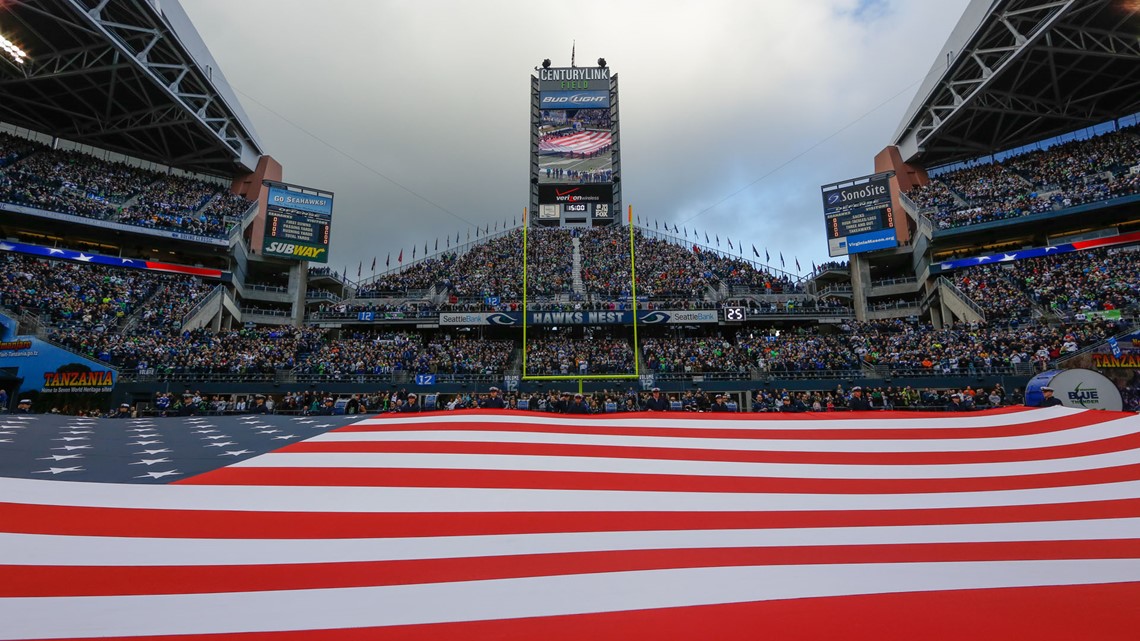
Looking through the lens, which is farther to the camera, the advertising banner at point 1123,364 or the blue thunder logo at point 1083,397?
the advertising banner at point 1123,364

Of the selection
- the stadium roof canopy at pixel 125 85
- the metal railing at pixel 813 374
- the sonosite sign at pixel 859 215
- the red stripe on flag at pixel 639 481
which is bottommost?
the red stripe on flag at pixel 639 481

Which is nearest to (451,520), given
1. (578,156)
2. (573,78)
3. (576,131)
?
(578,156)

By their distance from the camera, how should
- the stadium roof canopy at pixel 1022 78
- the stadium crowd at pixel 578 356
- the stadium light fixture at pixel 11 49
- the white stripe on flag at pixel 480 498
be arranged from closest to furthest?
the white stripe on flag at pixel 480 498, the stadium crowd at pixel 578 356, the stadium light fixture at pixel 11 49, the stadium roof canopy at pixel 1022 78

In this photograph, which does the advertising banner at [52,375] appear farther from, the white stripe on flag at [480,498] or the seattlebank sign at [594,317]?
the white stripe on flag at [480,498]

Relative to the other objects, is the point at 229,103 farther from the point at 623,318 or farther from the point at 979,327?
the point at 979,327

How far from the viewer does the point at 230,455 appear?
649cm

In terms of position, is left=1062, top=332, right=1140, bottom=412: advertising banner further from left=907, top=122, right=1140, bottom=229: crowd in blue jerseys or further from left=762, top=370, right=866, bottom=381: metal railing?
left=907, top=122, right=1140, bottom=229: crowd in blue jerseys

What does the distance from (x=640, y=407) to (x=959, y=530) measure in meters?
16.1

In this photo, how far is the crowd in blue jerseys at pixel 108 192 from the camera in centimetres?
3406

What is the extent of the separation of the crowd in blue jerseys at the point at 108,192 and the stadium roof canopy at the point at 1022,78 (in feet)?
192

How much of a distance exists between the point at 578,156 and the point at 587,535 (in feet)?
182

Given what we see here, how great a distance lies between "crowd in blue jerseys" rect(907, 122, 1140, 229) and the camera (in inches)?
1339

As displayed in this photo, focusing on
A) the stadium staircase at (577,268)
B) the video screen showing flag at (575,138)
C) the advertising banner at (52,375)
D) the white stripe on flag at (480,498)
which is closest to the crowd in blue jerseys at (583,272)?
the stadium staircase at (577,268)

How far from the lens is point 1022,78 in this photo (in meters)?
35.8
